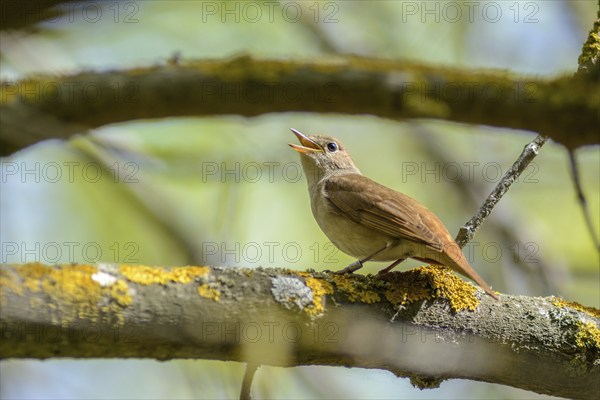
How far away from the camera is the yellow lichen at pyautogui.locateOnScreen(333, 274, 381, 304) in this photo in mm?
3752

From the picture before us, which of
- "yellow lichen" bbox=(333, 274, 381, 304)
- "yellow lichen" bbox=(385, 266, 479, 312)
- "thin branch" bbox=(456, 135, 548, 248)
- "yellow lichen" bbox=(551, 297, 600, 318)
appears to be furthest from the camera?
"thin branch" bbox=(456, 135, 548, 248)

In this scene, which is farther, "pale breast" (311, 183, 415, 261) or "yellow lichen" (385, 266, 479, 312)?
"pale breast" (311, 183, 415, 261)

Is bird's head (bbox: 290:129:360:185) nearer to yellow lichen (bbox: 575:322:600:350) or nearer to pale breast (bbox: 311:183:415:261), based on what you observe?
pale breast (bbox: 311:183:415:261)

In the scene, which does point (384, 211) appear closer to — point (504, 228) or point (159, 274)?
point (159, 274)

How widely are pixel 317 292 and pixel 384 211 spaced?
183 cm

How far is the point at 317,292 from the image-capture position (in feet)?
11.8

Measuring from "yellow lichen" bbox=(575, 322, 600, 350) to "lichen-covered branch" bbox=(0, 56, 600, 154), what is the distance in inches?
50.4

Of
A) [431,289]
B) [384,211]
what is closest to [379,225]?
[384,211]

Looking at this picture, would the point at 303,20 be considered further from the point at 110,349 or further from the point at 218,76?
the point at 110,349

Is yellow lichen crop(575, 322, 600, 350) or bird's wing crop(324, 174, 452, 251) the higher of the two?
bird's wing crop(324, 174, 452, 251)

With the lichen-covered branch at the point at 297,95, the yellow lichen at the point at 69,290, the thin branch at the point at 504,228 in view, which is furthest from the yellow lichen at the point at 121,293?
the thin branch at the point at 504,228

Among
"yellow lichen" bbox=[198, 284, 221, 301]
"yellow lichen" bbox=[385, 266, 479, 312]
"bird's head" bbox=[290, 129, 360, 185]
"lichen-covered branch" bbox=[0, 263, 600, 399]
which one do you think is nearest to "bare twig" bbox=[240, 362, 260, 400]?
"lichen-covered branch" bbox=[0, 263, 600, 399]

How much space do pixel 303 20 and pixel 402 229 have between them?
407 centimetres

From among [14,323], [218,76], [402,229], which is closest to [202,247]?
[402,229]
